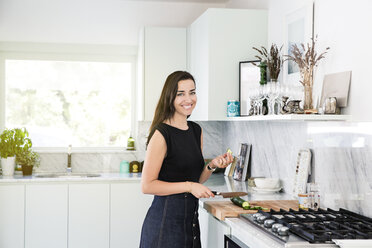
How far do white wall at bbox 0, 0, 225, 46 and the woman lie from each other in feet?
8.38

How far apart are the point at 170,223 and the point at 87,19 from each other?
2.98m

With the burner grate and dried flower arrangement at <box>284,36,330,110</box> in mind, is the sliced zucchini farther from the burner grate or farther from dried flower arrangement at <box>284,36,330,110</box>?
dried flower arrangement at <box>284,36,330,110</box>

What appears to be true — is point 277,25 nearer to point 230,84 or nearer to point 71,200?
point 230,84

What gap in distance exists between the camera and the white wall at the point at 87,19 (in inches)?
187

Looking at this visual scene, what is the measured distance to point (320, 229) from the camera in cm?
200

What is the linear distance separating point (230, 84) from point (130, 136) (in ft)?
5.70

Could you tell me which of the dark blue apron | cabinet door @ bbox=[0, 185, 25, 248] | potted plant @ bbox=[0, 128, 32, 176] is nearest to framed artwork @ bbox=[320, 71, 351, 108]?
the dark blue apron

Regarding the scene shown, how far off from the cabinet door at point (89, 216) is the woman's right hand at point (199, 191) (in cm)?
216

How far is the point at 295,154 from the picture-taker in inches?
122

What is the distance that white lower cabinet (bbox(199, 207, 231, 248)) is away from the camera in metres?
2.60

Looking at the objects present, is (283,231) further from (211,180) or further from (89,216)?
(89,216)

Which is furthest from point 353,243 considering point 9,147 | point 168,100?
point 9,147

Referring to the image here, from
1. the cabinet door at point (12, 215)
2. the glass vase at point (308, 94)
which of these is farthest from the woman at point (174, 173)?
the cabinet door at point (12, 215)

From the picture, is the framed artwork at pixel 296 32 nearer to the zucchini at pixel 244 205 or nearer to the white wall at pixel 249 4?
the white wall at pixel 249 4
